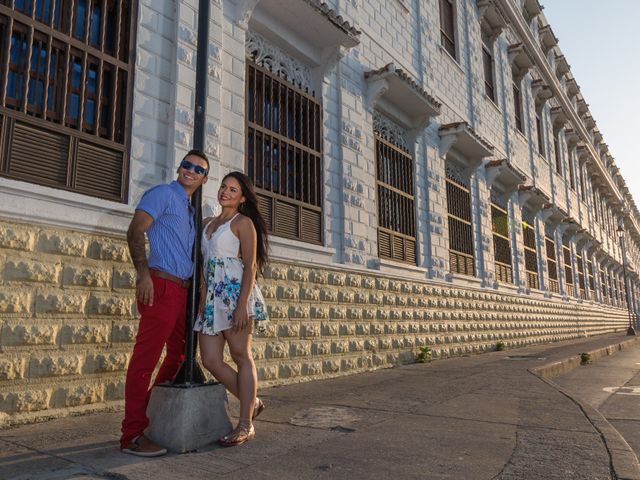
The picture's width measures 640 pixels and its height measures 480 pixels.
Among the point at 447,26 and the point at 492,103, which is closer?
the point at 447,26

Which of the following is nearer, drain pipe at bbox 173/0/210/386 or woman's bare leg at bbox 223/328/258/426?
drain pipe at bbox 173/0/210/386

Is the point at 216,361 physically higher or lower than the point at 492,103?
lower

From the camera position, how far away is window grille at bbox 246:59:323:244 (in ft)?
22.2

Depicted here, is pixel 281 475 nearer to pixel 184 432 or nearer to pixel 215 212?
pixel 184 432

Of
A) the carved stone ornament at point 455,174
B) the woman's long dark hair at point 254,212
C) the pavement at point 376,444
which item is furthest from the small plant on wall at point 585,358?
the woman's long dark hair at point 254,212

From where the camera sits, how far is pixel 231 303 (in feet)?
11.1

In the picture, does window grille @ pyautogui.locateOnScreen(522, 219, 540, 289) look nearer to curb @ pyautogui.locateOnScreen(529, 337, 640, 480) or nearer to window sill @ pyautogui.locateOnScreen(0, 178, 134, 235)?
curb @ pyautogui.locateOnScreen(529, 337, 640, 480)

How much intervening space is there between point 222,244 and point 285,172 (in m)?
3.95

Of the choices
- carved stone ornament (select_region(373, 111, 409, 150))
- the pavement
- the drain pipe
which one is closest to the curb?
the pavement

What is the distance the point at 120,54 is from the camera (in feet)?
16.9

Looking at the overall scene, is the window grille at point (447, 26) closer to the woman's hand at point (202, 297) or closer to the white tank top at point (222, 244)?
the white tank top at point (222, 244)

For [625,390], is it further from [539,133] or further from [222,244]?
[539,133]

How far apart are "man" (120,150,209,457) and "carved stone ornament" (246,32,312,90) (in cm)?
418

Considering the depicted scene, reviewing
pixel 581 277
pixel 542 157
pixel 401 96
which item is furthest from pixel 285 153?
pixel 581 277
